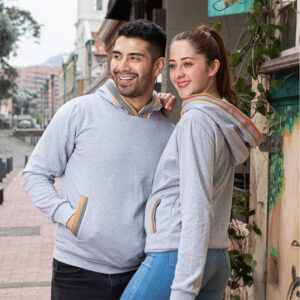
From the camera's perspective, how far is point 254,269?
360cm

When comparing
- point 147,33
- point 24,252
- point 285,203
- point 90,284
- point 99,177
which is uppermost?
point 147,33

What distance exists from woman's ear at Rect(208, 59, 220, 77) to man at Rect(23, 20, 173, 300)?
0.35m

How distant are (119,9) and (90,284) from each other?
24.8 feet

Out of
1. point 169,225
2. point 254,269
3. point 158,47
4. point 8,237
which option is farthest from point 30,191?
point 8,237

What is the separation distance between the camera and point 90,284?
2330 millimetres

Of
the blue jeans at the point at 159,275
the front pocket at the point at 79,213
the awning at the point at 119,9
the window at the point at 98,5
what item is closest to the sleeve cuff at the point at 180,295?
the blue jeans at the point at 159,275

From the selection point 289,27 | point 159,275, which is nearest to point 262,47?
point 289,27

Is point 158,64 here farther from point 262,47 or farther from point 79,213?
point 262,47

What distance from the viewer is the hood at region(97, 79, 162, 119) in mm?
2426

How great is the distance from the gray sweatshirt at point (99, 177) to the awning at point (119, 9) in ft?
22.2

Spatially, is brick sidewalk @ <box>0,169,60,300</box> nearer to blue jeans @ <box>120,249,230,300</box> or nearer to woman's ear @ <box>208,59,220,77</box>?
blue jeans @ <box>120,249,230,300</box>

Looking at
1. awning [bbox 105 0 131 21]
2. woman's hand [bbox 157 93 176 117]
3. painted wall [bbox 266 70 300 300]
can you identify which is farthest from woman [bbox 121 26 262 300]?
awning [bbox 105 0 131 21]

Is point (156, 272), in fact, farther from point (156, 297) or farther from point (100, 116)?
point (100, 116)

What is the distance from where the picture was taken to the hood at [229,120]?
207 centimetres
